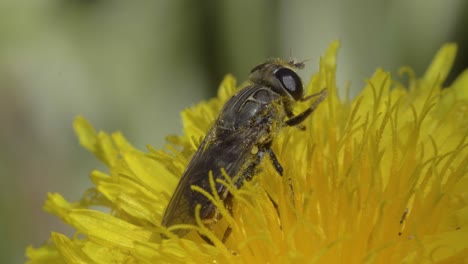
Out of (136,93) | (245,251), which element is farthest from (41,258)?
(136,93)

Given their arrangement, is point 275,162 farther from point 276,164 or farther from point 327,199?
point 327,199

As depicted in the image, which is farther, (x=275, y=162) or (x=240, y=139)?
(x=275, y=162)

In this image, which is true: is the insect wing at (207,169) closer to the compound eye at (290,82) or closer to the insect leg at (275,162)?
the insect leg at (275,162)

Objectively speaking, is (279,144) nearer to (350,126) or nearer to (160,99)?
(350,126)

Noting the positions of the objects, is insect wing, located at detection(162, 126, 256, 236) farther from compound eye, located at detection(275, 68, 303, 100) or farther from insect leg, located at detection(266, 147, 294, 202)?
compound eye, located at detection(275, 68, 303, 100)

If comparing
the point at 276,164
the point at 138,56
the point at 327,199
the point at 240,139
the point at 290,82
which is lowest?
the point at 327,199

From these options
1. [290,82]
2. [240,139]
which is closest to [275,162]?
[240,139]
